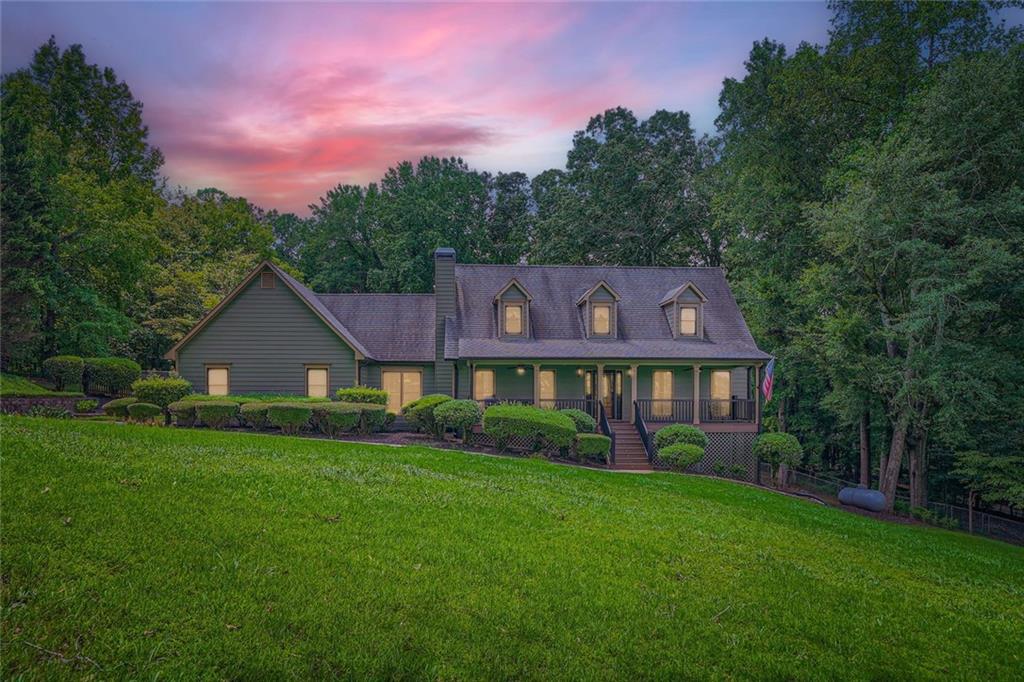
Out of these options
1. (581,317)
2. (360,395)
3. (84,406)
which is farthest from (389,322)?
(84,406)

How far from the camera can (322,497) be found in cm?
736

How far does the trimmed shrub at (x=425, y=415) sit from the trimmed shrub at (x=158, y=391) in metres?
7.55

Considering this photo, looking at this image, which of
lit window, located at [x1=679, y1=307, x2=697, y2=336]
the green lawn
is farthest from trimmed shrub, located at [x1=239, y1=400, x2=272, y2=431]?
lit window, located at [x1=679, y1=307, x2=697, y2=336]

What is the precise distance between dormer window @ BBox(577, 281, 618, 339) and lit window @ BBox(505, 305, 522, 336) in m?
2.98

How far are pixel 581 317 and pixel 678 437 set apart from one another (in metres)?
7.57

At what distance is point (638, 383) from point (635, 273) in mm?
6008

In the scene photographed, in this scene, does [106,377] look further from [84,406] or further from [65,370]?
[84,406]

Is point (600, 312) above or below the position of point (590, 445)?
above

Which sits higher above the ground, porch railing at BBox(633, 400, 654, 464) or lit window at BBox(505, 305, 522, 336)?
lit window at BBox(505, 305, 522, 336)

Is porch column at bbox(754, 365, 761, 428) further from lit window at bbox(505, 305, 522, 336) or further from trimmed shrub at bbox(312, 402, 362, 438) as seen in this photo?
trimmed shrub at bbox(312, 402, 362, 438)

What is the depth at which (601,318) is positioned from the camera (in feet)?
73.9

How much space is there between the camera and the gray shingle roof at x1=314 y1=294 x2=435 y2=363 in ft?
72.2

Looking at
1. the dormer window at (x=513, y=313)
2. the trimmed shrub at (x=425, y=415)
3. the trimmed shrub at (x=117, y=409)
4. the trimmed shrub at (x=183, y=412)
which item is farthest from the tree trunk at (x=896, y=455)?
the trimmed shrub at (x=117, y=409)

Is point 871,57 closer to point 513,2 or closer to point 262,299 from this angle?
point 513,2
